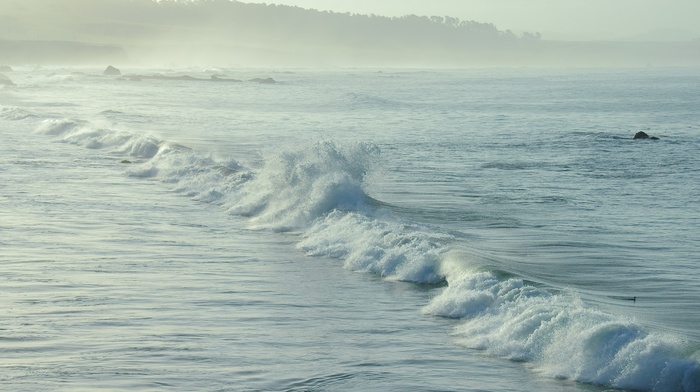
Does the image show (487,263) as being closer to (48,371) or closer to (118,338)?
(118,338)

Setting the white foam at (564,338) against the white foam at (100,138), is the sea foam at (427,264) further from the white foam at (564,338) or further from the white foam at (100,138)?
the white foam at (100,138)

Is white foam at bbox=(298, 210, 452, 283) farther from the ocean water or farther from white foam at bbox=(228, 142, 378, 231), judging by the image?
white foam at bbox=(228, 142, 378, 231)

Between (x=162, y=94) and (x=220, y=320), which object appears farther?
(x=162, y=94)

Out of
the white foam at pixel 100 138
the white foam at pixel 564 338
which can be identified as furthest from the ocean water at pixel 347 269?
the white foam at pixel 100 138

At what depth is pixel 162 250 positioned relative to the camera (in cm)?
1561

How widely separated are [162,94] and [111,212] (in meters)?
66.3

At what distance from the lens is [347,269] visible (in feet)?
48.4

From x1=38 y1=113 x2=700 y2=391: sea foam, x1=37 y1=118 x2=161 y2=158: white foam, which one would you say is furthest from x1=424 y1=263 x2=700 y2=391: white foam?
x1=37 y1=118 x2=161 y2=158: white foam

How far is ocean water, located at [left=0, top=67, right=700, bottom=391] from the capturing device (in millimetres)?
9523

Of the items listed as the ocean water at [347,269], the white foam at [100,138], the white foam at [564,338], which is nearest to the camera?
the white foam at [564,338]

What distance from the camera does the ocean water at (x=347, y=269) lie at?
952cm

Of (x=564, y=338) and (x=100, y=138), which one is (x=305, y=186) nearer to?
(x=564, y=338)

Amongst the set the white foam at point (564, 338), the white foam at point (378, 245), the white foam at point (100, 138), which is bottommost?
the white foam at point (100, 138)

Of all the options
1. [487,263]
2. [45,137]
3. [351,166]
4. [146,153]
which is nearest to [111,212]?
[351,166]
